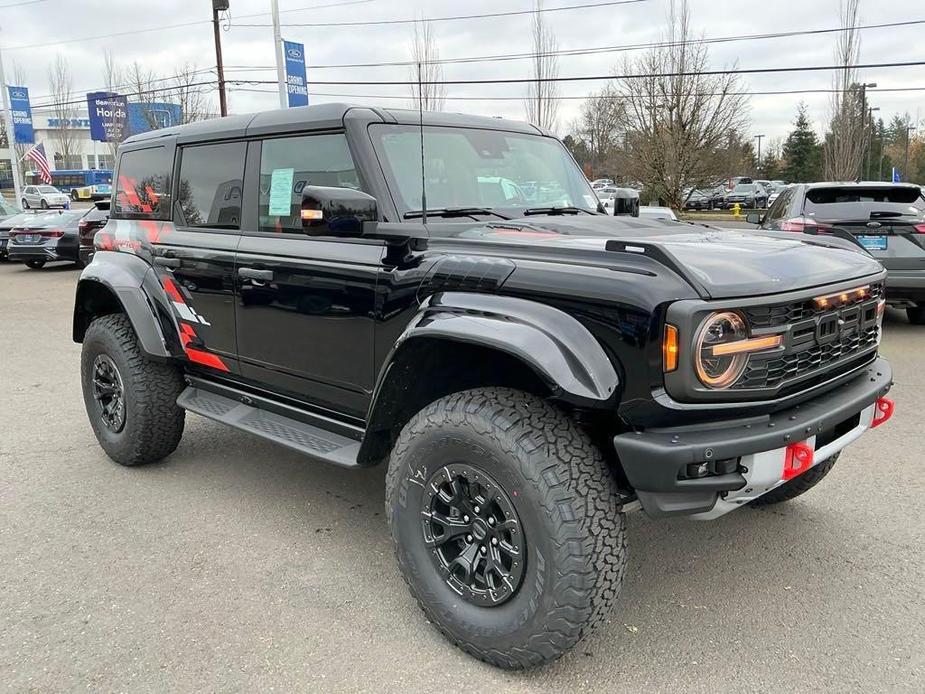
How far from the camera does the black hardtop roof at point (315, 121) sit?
330cm

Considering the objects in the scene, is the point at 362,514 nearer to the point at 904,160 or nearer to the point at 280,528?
the point at 280,528

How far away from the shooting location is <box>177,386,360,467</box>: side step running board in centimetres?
319

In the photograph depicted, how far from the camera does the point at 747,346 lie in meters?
2.26

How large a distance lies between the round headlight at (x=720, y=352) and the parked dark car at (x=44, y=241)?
16533 mm

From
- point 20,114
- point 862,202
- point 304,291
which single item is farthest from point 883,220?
point 20,114

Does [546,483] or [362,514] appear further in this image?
[362,514]

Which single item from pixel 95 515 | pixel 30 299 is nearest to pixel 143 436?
pixel 95 515

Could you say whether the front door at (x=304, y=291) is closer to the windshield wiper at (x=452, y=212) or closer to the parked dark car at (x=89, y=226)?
the windshield wiper at (x=452, y=212)

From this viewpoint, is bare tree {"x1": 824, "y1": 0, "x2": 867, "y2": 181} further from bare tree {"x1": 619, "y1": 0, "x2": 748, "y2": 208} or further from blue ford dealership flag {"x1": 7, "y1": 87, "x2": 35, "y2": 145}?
blue ford dealership flag {"x1": 7, "y1": 87, "x2": 35, "y2": 145}

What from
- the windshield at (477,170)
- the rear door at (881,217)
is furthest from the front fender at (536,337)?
the rear door at (881,217)

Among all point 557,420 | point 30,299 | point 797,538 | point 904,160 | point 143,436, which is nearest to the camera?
point 557,420

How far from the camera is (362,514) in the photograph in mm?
3818

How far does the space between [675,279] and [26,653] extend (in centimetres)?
261

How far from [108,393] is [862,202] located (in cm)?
753
